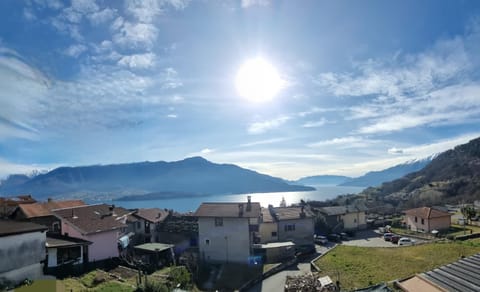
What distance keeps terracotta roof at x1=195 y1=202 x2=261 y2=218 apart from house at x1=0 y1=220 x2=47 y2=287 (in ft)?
57.6

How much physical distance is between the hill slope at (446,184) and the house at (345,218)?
44013 mm

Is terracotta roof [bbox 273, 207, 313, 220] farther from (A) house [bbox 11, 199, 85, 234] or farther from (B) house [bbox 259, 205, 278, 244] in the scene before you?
(A) house [bbox 11, 199, 85, 234]

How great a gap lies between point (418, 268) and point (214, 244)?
19.8m

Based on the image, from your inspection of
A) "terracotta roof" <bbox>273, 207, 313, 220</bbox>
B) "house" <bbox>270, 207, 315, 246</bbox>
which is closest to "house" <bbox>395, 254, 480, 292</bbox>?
"house" <bbox>270, 207, 315, 246</bbox>

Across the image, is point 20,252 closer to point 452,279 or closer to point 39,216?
point 39,216

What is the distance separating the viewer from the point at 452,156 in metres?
170

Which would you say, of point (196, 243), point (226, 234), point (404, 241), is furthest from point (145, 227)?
point (404, 241)

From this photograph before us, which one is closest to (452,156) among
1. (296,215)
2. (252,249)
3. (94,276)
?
(296,215)

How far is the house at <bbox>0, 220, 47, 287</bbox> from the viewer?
1877 centimetres

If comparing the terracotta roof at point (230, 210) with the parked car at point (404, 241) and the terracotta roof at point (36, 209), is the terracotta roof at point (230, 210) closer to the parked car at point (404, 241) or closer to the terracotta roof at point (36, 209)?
the terracotta roof at point (36, 209)

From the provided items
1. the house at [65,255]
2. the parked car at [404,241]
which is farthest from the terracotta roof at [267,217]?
the house at [65,255]

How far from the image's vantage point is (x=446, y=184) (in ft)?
364

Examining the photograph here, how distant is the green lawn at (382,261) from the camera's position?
2289 cm

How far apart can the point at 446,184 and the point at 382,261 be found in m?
102
